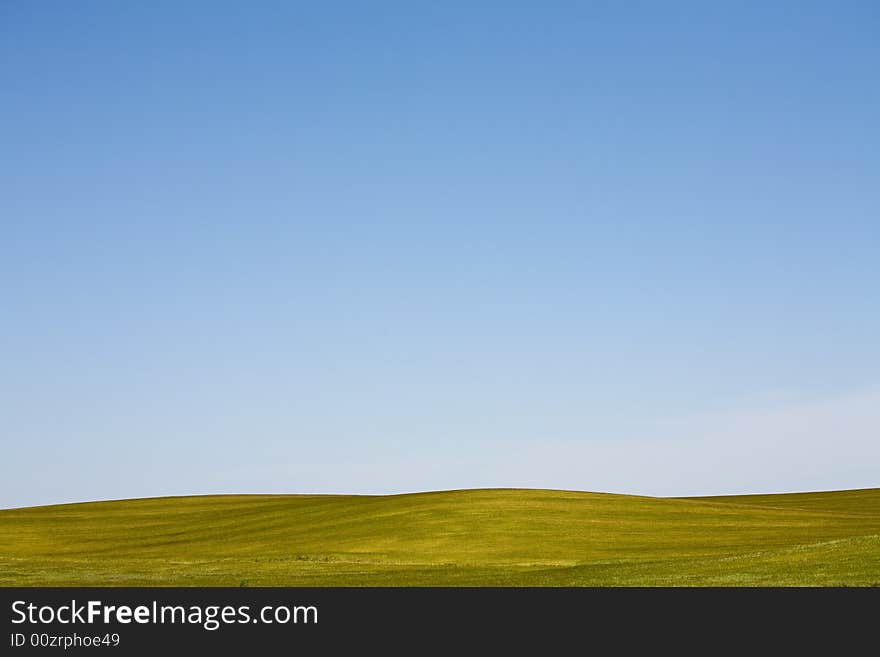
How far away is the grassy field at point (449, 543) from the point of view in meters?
32.8

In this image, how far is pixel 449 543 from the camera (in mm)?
48375
